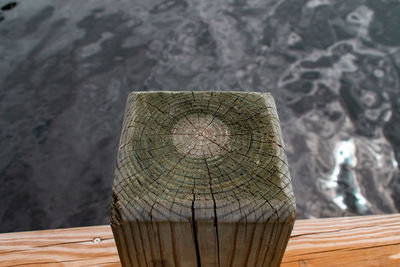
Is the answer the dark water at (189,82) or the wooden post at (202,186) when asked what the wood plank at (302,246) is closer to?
the wooden post at (202,186)

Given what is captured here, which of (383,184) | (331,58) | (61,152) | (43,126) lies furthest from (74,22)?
(383,184)

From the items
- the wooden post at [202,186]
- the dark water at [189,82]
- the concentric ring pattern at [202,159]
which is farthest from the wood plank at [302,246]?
A: the dark water at [189,82]

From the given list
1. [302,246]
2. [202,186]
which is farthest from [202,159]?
[302,246]

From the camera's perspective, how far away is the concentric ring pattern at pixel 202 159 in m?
0.99

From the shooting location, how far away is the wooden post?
1.00 m

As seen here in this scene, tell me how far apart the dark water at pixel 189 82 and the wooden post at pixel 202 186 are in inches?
126

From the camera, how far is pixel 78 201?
13.6ft

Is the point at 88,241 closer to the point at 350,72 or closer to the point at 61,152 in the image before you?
the point at 61,152

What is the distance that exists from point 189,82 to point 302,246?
3.70m

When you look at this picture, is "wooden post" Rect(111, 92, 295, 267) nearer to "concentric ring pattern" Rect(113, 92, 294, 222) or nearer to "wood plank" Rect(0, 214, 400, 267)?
"concentric ring pattern" Rect(113, 92, 294, 222)

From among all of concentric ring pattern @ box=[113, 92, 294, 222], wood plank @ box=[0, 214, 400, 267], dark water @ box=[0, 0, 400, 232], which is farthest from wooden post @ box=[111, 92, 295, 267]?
dark water @ box=[0, 0, 400, 232]

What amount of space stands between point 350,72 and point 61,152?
4.44 m

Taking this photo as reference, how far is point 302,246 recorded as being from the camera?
6.59 feet

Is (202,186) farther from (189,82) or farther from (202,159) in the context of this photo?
(189,82)
